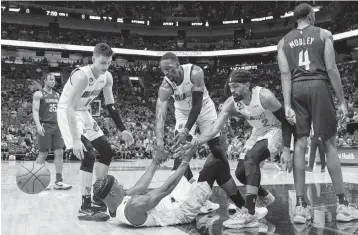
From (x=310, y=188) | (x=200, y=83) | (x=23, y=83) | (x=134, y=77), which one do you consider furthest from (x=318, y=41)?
(x=134, y=77)

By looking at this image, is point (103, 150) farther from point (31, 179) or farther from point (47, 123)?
point (47, 123)

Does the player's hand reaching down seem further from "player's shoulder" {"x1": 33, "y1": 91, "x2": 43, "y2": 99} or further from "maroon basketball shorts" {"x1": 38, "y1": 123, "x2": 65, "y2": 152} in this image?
"player's shoulder" {"x1": 33, "y1": 91, "x2": 43, "y2": 99}

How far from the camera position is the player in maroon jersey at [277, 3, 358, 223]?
361cm

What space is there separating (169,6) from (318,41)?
38.6 metres

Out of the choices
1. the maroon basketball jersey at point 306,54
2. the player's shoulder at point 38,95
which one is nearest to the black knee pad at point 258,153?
the maroon basketball jersey at point 306,54

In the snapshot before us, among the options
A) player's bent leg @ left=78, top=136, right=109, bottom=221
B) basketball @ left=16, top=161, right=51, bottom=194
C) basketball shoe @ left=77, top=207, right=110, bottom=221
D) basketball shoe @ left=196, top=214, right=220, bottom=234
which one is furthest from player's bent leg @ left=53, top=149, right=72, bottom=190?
basketball shoe @ left=196, top=214, right=220, bottom=234

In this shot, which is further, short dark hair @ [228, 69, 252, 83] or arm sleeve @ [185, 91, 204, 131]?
arm sleeve @ [185, 91, 204, 131]

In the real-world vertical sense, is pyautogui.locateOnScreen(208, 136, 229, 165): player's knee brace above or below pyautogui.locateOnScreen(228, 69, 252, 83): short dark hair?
below

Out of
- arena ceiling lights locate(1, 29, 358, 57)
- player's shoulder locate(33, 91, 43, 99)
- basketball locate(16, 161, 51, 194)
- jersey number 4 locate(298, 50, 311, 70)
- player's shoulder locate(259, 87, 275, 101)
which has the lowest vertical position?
basketball locate(16, 161, 51, 194)

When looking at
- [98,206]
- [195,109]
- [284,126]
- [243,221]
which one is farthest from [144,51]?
[243,221]

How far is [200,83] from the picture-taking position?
4.25m

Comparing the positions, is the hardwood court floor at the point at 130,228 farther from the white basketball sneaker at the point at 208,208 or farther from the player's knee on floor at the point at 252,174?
the player's knee on floor at the point at 252,174

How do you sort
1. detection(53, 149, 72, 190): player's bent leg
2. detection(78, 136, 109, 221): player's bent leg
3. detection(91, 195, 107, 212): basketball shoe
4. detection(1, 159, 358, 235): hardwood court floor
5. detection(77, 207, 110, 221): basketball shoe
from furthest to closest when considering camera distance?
detection(53, 149, 72, 190): player's bent leg, detection(91, 195, 107, 212): basketball shoe, detection(78, 136, 109, 221): player's bent leg, detection(77, 207, 110, 221): basketball shoe, detection(1, 159, 358, 235): hardwood court floor

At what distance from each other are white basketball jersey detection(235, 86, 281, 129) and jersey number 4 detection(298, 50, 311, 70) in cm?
49
